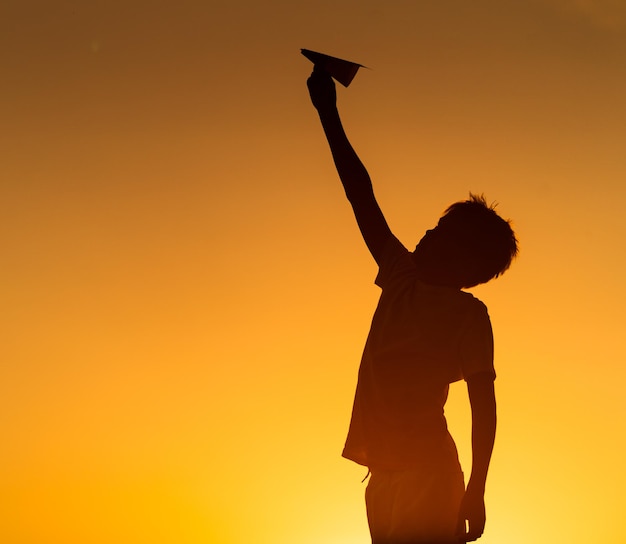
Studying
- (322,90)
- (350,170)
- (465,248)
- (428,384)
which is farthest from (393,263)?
(322,90)

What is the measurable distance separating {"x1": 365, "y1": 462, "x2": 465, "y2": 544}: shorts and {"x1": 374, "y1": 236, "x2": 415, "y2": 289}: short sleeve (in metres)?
0.64

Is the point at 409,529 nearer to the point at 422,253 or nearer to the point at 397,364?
the point at 397,364

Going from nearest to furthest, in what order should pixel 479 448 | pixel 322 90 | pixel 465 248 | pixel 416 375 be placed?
pixel 479 448 → pixel 416 375 → pixel 465 248 → pixel 322 90

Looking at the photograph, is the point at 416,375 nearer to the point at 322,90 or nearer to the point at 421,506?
the point at 421,506

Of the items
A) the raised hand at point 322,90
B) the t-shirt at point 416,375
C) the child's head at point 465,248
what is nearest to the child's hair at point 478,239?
the child's head at point 465,248

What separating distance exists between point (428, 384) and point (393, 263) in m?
0.46

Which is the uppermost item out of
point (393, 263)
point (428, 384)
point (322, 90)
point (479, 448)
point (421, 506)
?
point (322, 90)

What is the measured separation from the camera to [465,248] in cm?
289

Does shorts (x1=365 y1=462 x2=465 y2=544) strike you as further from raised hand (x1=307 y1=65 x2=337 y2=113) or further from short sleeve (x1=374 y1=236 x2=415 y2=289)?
raised hand (x1=307 y1=65 x2=337 y2=113)

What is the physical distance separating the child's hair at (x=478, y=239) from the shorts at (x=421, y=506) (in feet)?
2.14

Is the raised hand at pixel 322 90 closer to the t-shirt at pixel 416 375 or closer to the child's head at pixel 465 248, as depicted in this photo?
the child's head at pixel 465 248

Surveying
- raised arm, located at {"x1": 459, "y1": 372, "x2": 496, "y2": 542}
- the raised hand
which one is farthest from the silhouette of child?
the raised hand

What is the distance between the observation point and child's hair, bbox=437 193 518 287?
289 cm

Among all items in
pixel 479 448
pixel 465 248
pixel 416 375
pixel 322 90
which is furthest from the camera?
pixel 322 90
